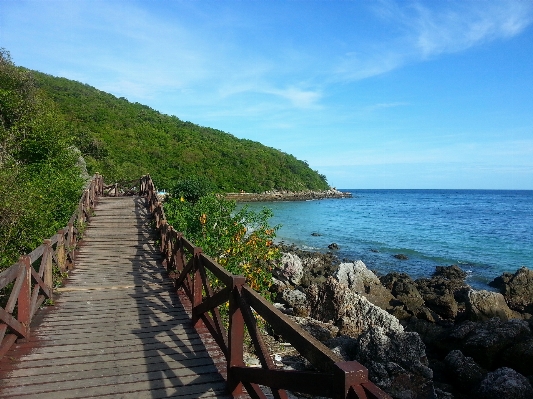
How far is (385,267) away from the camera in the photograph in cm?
2295

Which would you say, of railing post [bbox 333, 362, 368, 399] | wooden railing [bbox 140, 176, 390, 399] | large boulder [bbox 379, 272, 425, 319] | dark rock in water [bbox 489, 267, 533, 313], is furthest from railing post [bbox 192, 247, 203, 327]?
dark rock in water [bbox 489, 267, 533, 313]

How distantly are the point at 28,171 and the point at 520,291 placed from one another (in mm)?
20032

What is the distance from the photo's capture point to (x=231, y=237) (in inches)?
404

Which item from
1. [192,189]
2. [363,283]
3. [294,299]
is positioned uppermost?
[192,189]

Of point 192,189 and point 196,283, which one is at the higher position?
point 192,189

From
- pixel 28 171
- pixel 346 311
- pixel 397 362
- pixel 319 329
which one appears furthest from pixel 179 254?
pixel 28 171

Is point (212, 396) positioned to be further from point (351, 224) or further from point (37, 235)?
point (351, 224)

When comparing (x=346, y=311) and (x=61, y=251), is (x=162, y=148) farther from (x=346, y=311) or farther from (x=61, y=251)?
(x=61, y=251)

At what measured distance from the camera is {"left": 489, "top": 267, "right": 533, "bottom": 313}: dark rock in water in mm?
14820

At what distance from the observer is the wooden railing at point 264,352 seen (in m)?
2.33

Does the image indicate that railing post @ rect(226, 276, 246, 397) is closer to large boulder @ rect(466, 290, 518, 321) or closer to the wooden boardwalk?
the wooden boardwalk

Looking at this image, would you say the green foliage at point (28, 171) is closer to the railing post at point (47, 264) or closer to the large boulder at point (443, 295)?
the railing post at point (47, 264)

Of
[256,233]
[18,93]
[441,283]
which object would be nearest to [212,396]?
[256,233]

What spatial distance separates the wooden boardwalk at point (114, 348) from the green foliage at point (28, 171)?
1.91 m
